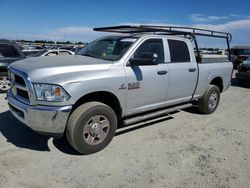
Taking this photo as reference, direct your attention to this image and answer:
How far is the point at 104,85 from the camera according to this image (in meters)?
3.75

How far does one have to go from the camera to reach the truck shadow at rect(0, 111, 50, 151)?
13.4ft

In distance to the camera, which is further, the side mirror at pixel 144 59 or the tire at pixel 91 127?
the side mirror at pixel 144 59

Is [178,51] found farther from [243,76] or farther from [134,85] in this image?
[243,76]

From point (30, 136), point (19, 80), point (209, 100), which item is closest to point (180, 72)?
point (209, 100)

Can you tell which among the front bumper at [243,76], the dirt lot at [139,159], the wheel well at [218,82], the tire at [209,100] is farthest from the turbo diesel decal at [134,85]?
the front bumper at [243,76]

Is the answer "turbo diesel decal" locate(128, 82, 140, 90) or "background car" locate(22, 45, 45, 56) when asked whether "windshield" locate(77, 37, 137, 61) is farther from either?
"background car" locate(22, 45, 45, 56)

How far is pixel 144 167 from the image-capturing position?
11.5 ft

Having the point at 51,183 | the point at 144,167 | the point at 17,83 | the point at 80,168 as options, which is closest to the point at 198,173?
the point at 144,167

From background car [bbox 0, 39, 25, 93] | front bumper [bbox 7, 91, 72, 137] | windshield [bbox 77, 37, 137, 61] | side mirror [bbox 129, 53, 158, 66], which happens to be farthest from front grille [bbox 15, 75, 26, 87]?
background car [bbox 0, 39, 25, 93]

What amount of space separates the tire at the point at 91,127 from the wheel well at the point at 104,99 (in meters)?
0.12

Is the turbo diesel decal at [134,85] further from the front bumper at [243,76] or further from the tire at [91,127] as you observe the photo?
the front bumper at [243,76]

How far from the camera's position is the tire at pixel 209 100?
6078mm

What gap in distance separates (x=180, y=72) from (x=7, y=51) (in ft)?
19.6

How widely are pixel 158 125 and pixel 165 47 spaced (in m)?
1.70
